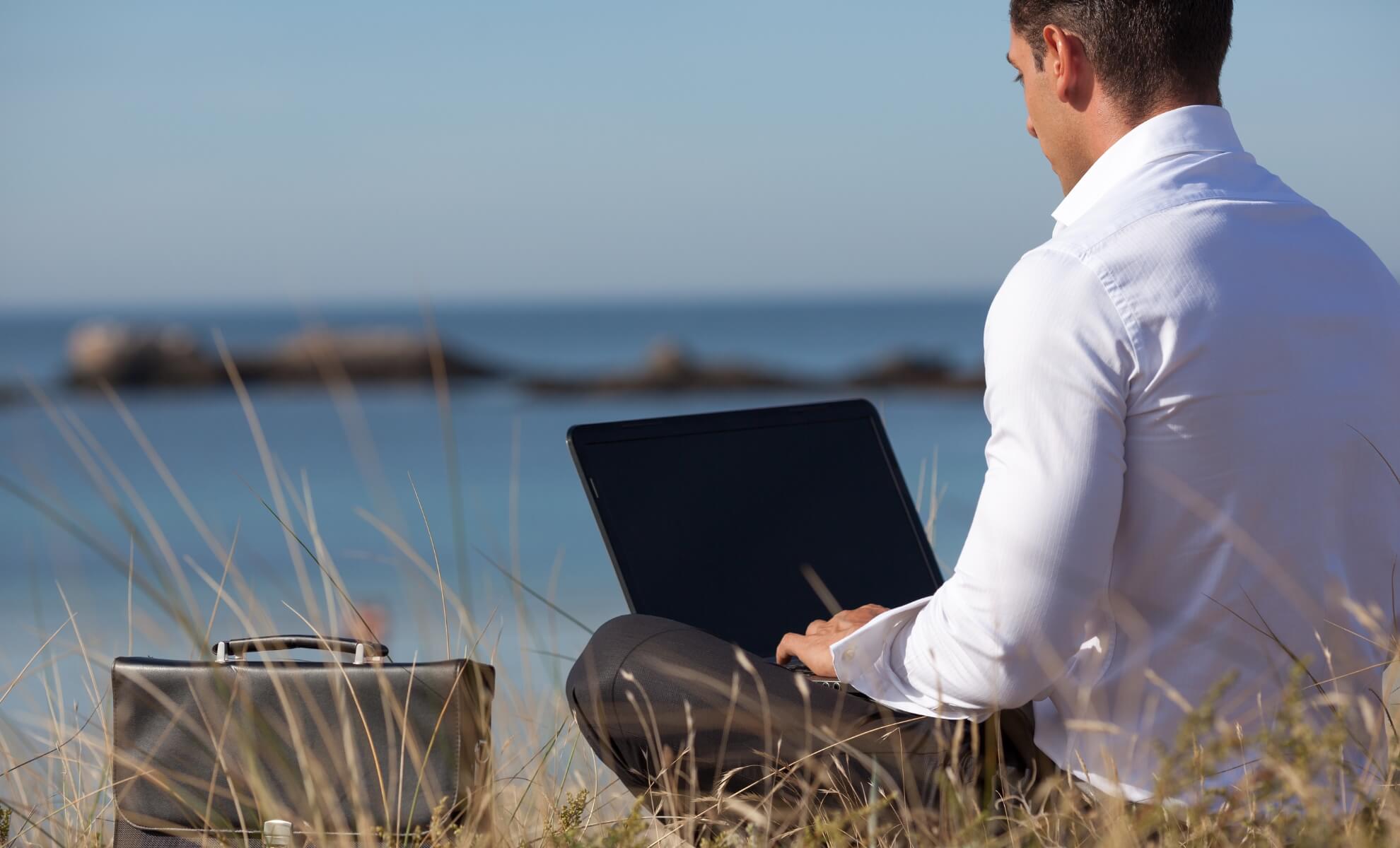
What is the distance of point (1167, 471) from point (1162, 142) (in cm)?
40

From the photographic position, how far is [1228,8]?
4.95 ft

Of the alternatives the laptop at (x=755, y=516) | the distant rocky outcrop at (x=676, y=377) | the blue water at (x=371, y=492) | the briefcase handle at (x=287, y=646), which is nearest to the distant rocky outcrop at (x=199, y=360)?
the blue water at (x=371, y=492)

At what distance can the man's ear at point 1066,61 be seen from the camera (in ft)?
4.94

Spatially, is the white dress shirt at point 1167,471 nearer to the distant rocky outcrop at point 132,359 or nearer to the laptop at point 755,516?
the laptop at point 755,516

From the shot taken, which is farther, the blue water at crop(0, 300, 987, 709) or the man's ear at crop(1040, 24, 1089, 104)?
the blue water at crop(0, 300, 987, 709)

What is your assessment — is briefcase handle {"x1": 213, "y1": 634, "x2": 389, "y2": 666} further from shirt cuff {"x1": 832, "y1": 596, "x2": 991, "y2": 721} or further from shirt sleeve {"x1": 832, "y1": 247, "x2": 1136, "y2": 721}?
shirt sleeve {"x1": 832, "y1": 247, "x2": 1136, "y2": 721}

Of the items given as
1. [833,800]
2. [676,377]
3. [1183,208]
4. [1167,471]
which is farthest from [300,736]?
[676,377]

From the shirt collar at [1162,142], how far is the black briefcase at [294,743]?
978 millimetres

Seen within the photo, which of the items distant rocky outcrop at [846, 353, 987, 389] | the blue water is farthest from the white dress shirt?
distant rocky outcrop at [846, 353, 987, 389]

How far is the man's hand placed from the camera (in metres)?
1.55

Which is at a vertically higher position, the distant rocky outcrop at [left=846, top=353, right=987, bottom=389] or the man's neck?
the man's neck

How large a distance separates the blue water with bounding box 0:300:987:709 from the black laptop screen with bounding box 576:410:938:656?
8cm

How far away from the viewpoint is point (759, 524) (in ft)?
6.44

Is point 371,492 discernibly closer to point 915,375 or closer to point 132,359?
point 915,375
